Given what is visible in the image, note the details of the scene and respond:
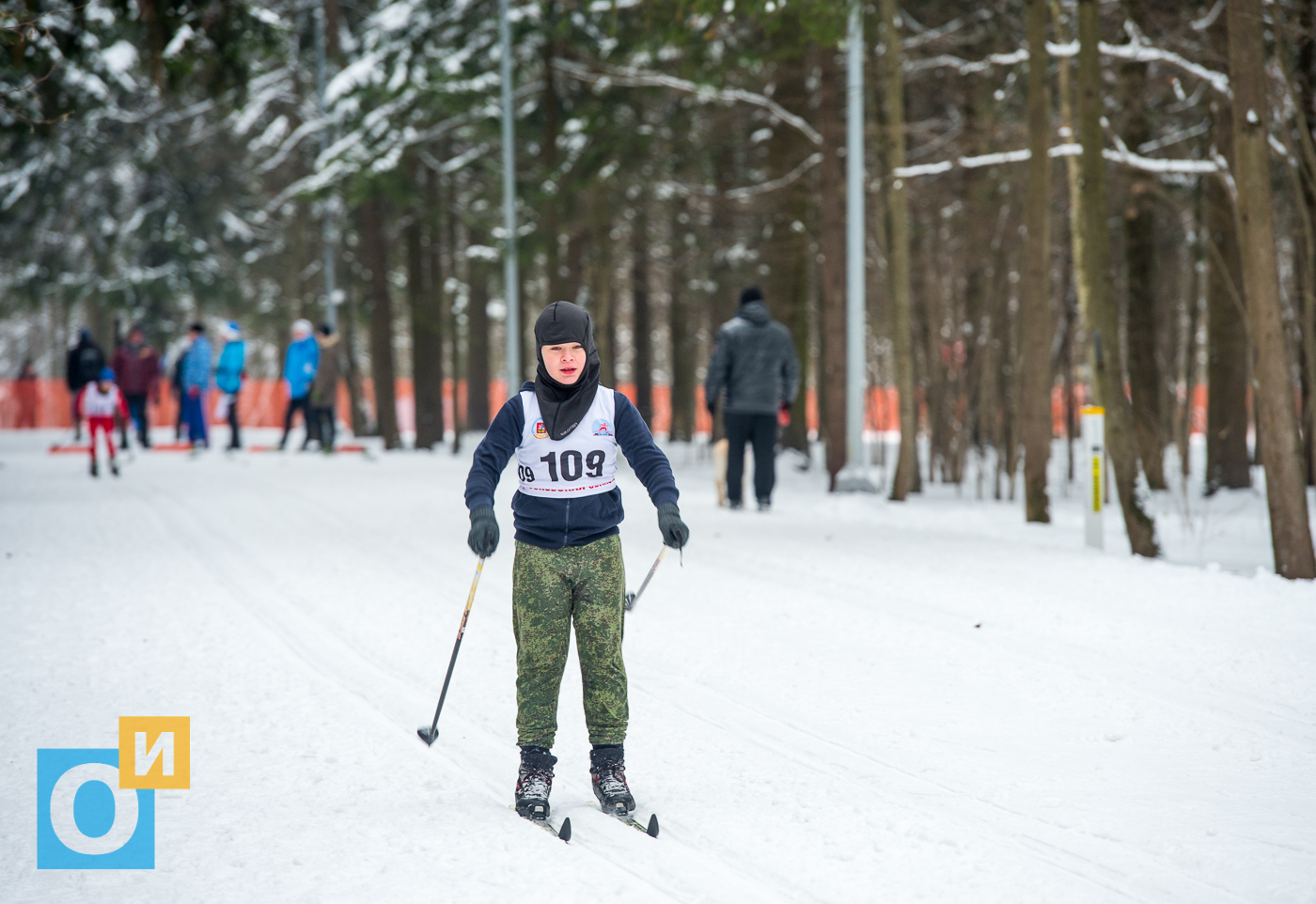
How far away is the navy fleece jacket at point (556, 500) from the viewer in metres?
4.01

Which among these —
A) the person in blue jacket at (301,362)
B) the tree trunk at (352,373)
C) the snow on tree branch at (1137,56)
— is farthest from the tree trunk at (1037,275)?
the tree trunk at (352,373)

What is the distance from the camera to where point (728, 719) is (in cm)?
512

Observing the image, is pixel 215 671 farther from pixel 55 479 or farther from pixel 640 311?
pixel 640 311

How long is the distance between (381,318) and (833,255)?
1074cm

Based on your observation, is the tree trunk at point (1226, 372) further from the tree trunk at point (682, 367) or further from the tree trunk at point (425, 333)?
the tree trunk at point (425, 333)

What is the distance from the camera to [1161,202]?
1590cm

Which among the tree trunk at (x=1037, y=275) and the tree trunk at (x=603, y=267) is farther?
the tree trunk at (x=603, y=267)

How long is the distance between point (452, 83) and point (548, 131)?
174cm

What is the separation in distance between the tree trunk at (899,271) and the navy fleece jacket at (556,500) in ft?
30.3

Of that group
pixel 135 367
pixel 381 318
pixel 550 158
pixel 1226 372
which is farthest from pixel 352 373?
pixel 1226 372

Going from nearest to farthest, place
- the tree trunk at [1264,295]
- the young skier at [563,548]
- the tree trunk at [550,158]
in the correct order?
the young skier at [563,548]
the tree trunk at [1264,295]
the tree trunk at [550,158]

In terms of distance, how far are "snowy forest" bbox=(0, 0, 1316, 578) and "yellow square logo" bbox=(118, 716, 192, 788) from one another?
5142 millimetres

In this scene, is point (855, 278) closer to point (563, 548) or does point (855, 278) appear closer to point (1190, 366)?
point (1190, 366)

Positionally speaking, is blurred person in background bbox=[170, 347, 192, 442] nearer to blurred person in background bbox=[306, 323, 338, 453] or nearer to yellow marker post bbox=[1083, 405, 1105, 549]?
blurred person in background bbox=[306, 323, 338, 453]
